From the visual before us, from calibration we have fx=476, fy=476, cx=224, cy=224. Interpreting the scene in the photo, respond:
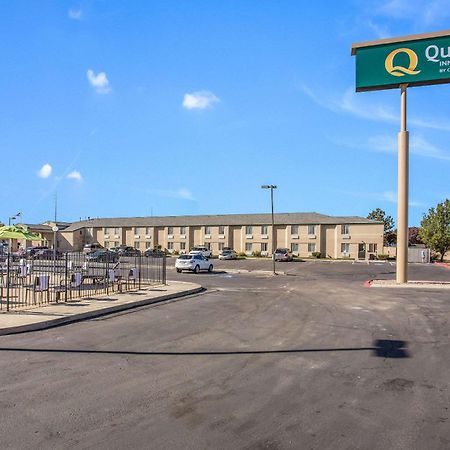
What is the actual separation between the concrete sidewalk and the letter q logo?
19.2m

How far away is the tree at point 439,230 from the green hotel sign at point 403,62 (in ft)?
157

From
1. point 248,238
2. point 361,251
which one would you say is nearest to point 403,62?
point 361,251

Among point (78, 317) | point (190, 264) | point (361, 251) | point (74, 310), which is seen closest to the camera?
point (78, 317)

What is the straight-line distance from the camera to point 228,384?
7.07 m

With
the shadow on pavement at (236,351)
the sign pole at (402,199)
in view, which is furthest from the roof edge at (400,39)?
the shadow on pavement at (236,351)

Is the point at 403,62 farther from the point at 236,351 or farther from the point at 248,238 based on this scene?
the point at 248,238

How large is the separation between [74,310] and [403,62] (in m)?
24.5

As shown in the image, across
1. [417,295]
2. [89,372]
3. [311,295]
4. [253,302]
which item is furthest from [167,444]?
[417,295]

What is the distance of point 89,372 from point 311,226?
64.6 meters

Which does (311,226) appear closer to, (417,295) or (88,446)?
(417,295)

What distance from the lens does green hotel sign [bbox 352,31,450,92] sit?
28.0 meters

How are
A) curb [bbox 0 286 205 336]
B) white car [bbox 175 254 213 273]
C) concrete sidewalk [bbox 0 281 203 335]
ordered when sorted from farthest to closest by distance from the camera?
white car [bbox 175 254 213 273] < concrete sidewalk [bbox 0 281 203 335] < curb [bbox 0 286 205 336]

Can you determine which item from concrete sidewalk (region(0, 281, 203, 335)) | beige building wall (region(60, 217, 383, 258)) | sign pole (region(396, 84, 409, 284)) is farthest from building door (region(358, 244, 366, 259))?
concrete sidewalk (region(0, 281, 203, 335))

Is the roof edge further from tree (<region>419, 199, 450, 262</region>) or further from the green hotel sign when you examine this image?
tree (<region>419, 199, 450, 262</region>)
